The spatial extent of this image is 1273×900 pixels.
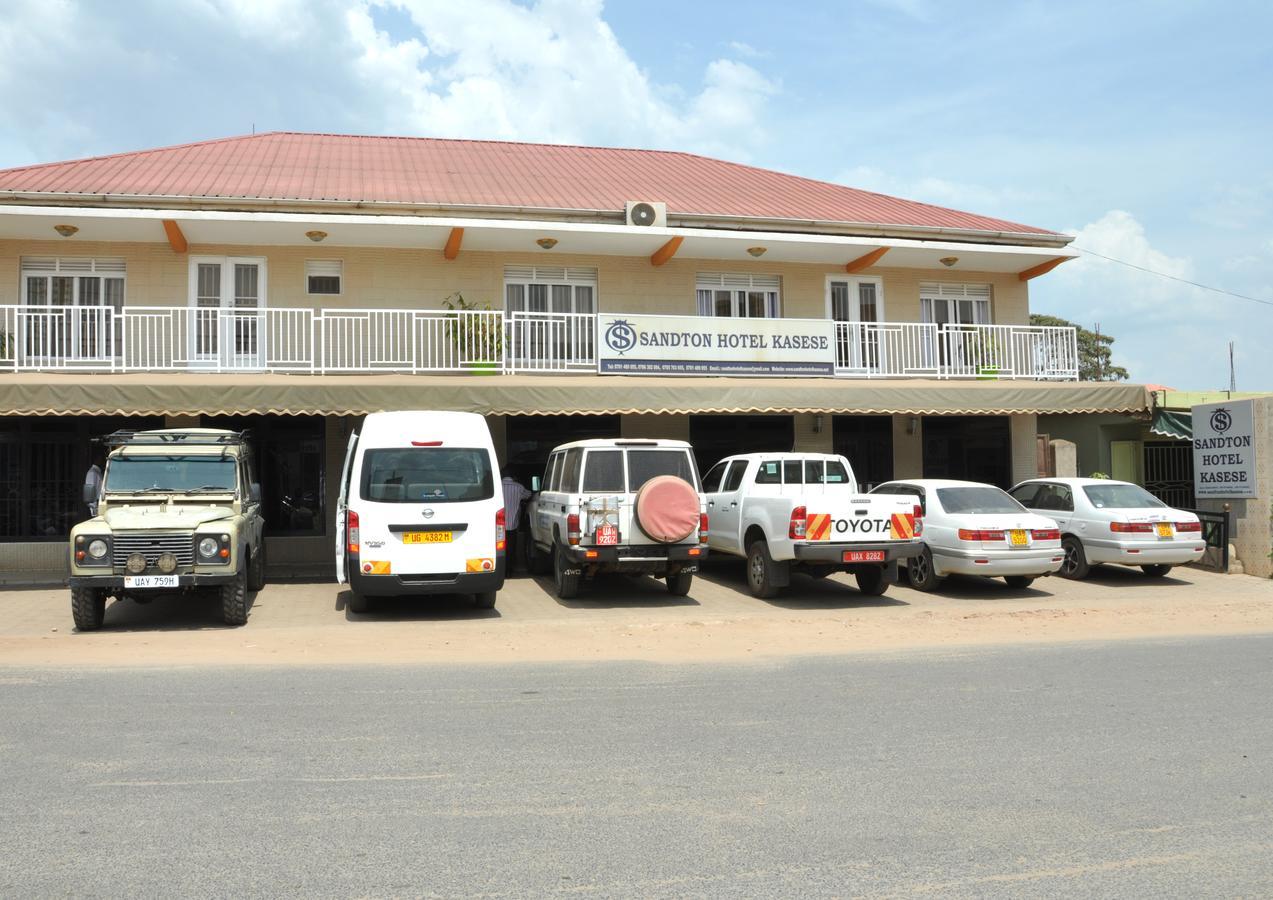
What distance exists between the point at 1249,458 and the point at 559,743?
14.8 meters

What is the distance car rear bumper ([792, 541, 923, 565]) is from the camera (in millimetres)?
12570

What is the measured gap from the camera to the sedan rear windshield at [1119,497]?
15391 millimetres

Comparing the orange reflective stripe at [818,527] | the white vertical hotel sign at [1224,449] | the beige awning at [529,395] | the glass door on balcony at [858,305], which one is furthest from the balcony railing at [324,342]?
the orange reflective stripe at [818,527]

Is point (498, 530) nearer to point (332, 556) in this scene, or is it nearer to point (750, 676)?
point (750, 676)

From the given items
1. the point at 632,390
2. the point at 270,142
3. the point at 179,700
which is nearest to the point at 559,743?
the point at 179,700

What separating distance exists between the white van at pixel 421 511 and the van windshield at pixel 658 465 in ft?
6.60

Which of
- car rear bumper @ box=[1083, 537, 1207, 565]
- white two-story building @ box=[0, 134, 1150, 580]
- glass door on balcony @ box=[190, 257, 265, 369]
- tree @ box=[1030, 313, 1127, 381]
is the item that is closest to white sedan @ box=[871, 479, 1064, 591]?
car rear bumper @ box=[1083, 537, 1207, 565]

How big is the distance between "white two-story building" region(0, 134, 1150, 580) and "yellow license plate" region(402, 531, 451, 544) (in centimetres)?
396

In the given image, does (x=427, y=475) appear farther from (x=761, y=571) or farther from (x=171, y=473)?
(x=761, y=571)

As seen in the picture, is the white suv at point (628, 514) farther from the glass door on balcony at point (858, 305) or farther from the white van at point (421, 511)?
the glass door on balcony at point (858, 305)

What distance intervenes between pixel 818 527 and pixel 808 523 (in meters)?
0.14

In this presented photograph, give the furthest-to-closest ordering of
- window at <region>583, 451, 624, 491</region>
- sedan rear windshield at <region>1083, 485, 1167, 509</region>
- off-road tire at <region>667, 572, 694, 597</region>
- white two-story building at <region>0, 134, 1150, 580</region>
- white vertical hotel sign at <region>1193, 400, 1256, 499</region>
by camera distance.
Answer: white vertical hotel sign at <region>1193, 400, 1256, 499</region> < white two-story building at <region>0, 134, 1150, 580</region> < sedan rear windshield at <region>1083, 485, 1167, 509</region> < off-road tire at <region>667, 572, 694, 597</region> < window at <region>583, 451, 624, 491</region>

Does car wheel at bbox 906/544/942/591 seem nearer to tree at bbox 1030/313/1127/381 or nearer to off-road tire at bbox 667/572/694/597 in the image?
Result: off-road tire at bbox 667/572/694/597

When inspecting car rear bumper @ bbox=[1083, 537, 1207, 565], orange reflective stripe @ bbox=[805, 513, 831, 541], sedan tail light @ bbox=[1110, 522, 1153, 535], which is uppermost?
orange reflective stripe @ bbox=[805, 513, 831, 541]
